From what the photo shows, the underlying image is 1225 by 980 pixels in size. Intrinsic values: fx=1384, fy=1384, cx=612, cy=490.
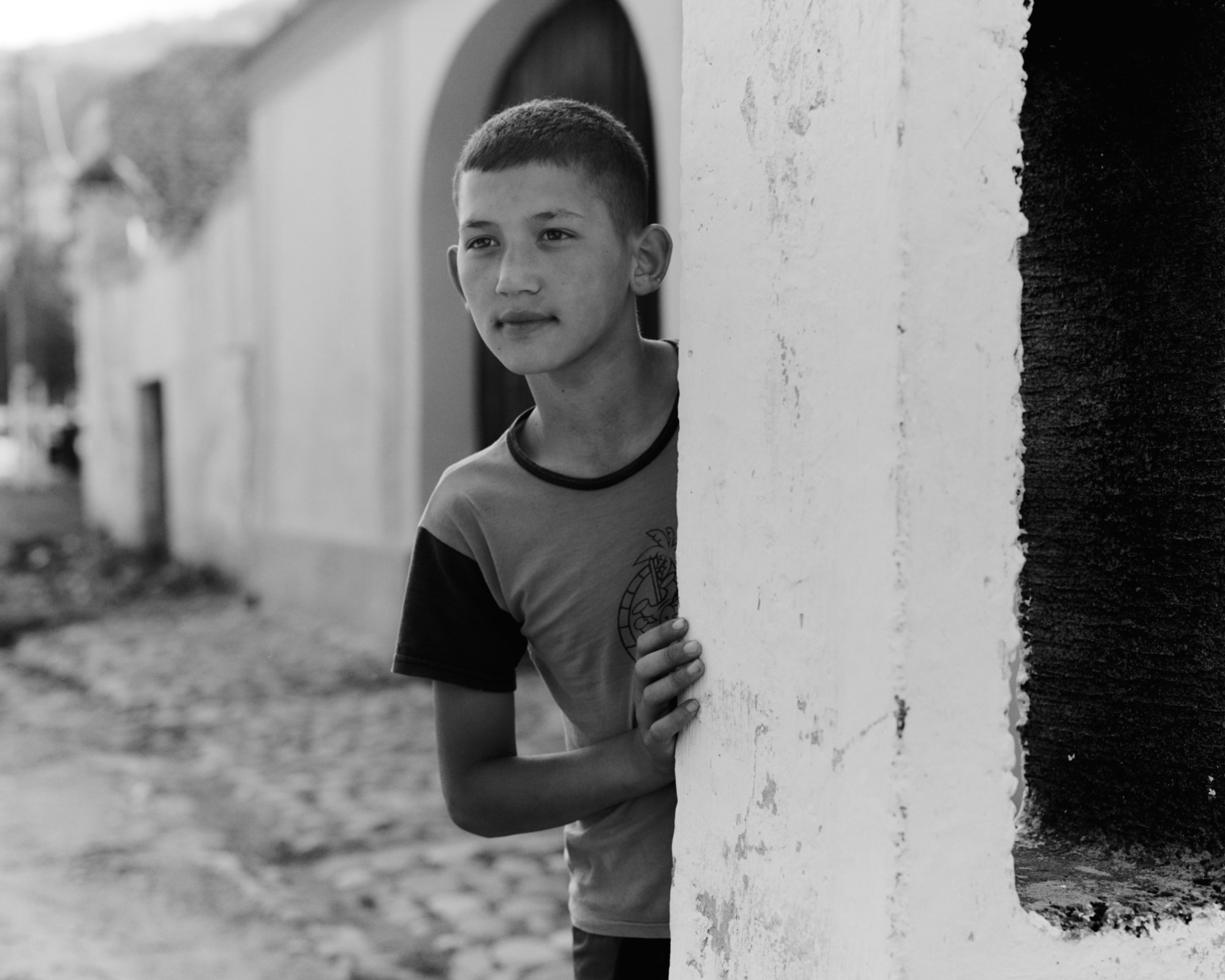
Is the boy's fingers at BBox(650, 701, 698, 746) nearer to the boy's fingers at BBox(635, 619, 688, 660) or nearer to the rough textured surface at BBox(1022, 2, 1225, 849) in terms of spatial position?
the boy's fingers at BBox(635, 619, 688, 660)

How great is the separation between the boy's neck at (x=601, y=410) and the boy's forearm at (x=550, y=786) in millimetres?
357

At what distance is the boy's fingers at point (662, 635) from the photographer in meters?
1.54

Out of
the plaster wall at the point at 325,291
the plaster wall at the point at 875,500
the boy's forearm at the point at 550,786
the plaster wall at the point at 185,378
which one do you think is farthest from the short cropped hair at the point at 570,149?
the plaster wall at the point at 185,378

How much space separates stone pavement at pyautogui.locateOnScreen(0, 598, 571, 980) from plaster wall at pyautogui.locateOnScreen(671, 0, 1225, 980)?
245 centimetres

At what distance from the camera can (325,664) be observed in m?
8.40

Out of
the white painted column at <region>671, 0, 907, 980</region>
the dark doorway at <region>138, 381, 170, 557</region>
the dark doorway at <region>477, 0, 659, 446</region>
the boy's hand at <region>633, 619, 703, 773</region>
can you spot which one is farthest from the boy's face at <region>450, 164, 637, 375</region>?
the dark doorway at <region>138, 381, 170, 557</region>

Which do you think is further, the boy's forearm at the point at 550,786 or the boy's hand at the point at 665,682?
the boy's forearm at the point at 550,786

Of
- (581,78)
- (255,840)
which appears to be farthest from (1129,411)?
(581,78)

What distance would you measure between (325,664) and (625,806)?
270 inches

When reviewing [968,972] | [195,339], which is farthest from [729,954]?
[195,339]

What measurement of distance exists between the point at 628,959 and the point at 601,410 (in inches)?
28.1

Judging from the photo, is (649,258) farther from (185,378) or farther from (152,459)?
(152,459)

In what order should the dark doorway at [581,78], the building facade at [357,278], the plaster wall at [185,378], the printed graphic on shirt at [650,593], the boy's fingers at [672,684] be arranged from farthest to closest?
the plaster wall at [185,378], the building facade at [357,278], the dark doorway at [581,78], the printed graphic on shirt at [650,593], the boy's fingers at [672,684]

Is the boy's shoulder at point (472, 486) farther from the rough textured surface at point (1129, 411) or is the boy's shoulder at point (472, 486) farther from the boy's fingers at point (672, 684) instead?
the rough textured surface at point (1129, 411)
